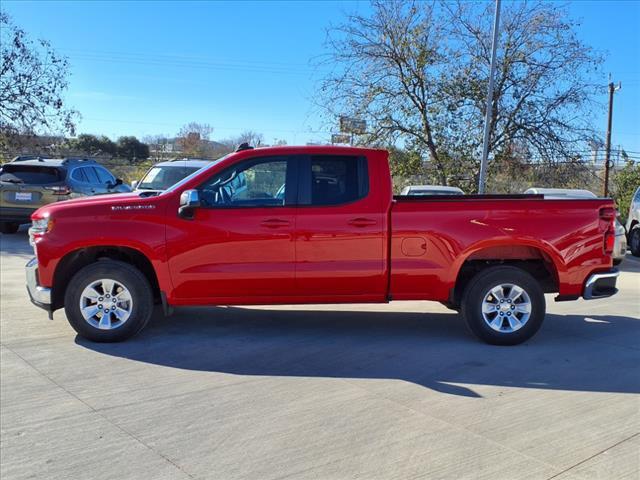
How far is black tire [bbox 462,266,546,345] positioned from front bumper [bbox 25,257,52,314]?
4116 mm

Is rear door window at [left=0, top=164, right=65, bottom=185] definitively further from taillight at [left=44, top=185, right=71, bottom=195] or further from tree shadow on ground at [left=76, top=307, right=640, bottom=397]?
tree shadow on ground at [left=76, top=307, right=640, bottom=397]

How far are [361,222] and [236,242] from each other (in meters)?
1.23

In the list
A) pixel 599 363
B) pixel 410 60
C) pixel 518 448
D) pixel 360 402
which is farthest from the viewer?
pixel 410 60

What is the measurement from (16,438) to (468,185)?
18318 mm

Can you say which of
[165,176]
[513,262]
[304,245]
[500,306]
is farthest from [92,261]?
[165,176]

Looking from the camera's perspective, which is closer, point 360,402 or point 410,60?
point 360,402

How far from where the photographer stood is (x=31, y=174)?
1266cm

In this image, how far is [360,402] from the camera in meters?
4.30

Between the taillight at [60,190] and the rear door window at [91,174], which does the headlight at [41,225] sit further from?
the rear door window at [91,174]

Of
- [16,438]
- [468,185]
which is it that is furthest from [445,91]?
[16,438]

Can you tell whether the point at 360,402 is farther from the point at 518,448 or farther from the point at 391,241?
the point at 391,241

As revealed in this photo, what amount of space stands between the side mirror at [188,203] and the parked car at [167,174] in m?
5.80

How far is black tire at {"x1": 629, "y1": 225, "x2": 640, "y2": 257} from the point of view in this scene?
15.2 m

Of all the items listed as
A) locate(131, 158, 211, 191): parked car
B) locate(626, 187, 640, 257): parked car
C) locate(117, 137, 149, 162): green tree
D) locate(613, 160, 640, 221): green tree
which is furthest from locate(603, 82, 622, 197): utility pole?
locate(117, 137, 149, 162): green tree
